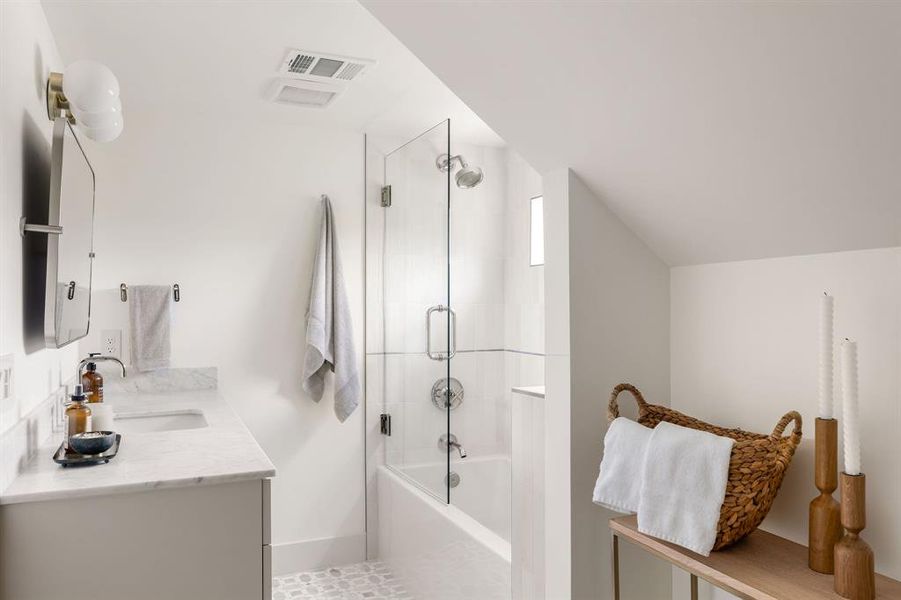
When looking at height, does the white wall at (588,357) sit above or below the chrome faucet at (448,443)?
above

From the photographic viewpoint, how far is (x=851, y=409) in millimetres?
1134

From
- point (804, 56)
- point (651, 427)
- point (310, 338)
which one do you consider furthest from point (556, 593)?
point (310, 338)

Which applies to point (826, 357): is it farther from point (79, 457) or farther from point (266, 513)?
point (79, 457)

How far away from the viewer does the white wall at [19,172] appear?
4.95 ft

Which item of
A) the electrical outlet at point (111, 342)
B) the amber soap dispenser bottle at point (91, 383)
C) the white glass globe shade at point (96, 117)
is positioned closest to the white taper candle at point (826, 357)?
the white glass globe shade at point (96, 117)

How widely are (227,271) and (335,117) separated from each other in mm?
920

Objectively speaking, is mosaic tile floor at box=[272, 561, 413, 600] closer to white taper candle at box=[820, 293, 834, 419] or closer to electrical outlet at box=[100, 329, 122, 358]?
electrical outlet at box=[100, 329, 122, 358]

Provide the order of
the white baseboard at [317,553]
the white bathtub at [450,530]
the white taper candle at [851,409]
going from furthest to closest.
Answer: the white baseboard at [317,553] < the white bathtub at [450,530] < the white taper candle at [851,409]

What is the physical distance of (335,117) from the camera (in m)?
3.26

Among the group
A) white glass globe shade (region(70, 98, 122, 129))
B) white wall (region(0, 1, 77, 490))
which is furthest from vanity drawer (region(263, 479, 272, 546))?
white glass globe shade (region(70, 98, 122, 129))

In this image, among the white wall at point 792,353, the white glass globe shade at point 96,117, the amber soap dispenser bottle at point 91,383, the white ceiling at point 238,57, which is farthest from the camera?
the amber soap dispenser bottle at point 91,383

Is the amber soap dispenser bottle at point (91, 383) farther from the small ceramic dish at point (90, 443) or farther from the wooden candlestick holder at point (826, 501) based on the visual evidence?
the wooden candlestick holder at point (826, 501)

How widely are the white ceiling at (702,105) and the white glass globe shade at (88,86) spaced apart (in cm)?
85

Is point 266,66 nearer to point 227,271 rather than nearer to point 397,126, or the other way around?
point 397,126
